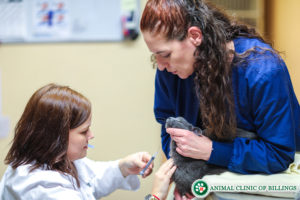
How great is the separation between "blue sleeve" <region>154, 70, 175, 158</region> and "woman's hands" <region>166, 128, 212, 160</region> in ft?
0.68

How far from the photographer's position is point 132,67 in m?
1.64

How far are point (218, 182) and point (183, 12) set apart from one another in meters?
0.45

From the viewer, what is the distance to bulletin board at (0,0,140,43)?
5.30ft

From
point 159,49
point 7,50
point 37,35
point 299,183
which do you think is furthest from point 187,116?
point 7,50

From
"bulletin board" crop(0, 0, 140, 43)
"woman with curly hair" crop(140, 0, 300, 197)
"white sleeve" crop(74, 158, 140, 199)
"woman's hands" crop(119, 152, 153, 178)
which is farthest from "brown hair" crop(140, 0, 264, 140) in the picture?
"bulletin board" crop(0, 0, 140, 43)

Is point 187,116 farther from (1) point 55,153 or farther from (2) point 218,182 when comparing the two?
(1) point 55,153

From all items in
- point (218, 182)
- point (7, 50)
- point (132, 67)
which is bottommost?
point (218, 182)

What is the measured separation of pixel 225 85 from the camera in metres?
0.83

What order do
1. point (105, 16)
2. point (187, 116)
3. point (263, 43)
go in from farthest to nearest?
point (105, 16), point (187, 116), point (263, 43)

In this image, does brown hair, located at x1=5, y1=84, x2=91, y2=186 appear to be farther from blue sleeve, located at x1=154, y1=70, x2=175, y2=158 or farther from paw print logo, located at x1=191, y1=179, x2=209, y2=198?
paw print logo, located at x1=191, y1=179, x2=209, y2=198

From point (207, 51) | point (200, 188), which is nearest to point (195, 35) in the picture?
point (207, 51)

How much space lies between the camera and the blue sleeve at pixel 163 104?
1.04 metres

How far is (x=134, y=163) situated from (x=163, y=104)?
0.77 feet

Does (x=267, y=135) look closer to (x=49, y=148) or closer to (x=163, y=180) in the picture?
(x=163, y=180)
